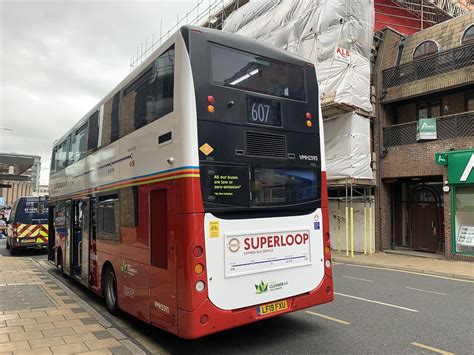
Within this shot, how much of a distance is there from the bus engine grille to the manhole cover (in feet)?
16.8

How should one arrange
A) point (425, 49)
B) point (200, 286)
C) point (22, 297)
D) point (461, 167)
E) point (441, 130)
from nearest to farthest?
point (200, 286), point (22, 297), point (461, 167), point (441, 130), point (425, 49)

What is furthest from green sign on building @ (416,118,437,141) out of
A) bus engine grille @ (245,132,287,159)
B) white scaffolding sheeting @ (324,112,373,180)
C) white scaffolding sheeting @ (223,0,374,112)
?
bus engine grille @ (245,132,287,159)

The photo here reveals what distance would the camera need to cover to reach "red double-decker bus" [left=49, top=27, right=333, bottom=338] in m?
4.92

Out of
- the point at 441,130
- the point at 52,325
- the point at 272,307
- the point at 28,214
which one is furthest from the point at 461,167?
the point at 28,214

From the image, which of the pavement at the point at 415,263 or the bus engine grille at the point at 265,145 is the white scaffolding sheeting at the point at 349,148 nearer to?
the pavement at the point at 415,263

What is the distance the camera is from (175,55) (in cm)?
523

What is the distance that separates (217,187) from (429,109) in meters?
15.8

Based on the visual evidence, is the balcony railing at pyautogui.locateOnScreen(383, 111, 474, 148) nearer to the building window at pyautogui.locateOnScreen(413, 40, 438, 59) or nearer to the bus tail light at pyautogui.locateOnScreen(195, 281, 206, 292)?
the building window at pyautogui.locateOnScreen(413, 40, 438, 59)

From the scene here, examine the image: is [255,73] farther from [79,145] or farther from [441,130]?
[441,130]

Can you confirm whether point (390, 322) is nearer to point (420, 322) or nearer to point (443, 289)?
point (420, 322)

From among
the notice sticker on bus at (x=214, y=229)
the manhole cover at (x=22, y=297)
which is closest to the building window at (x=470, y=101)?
the notice sticker on bus at (x=214, y=229)

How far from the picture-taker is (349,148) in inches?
680

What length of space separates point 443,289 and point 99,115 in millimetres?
8750

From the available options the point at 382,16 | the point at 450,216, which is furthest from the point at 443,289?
the point at 382,16
